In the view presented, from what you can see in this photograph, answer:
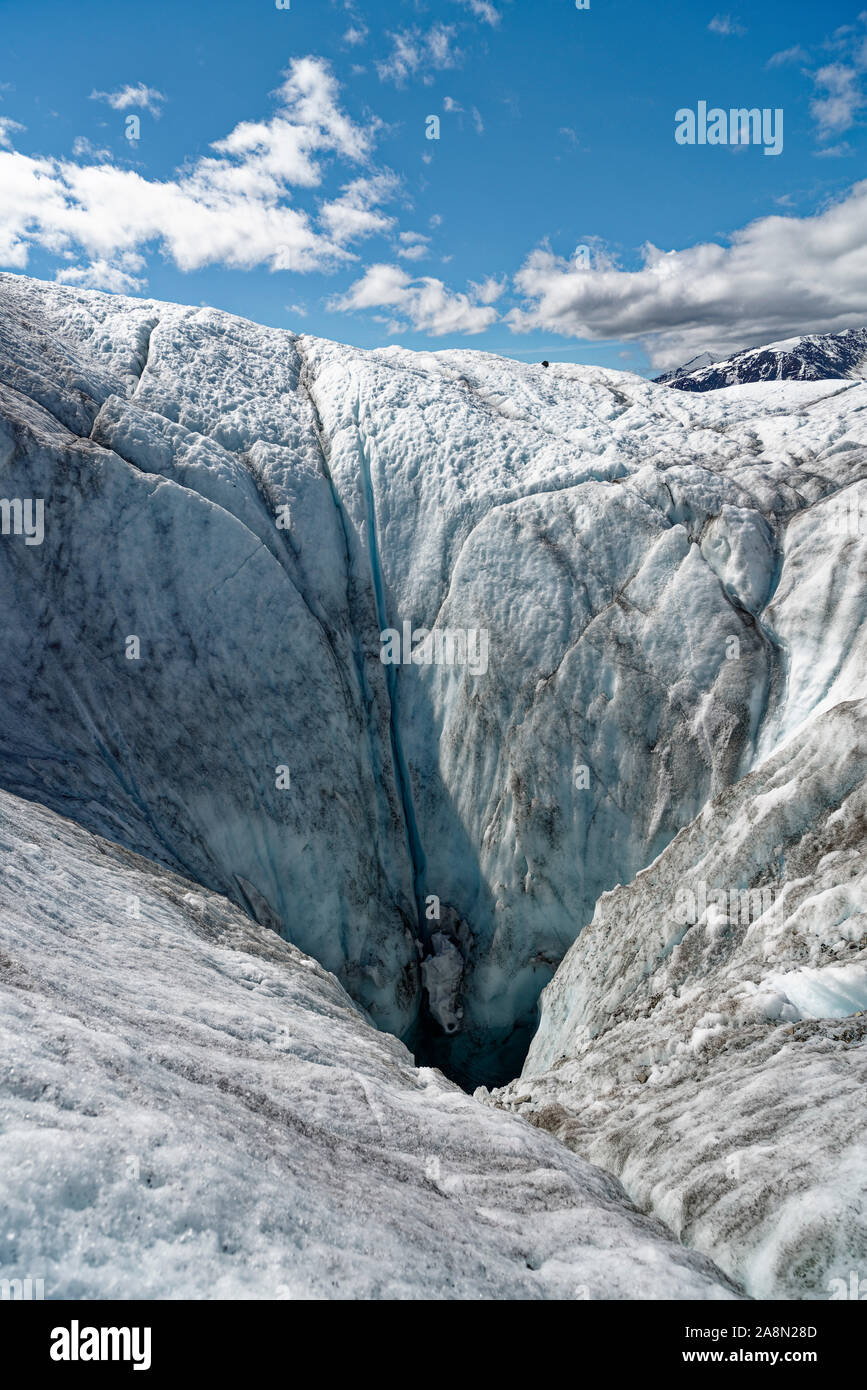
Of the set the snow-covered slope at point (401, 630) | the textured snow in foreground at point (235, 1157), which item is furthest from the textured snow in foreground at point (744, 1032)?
the snow-covered slope at point (401, 630)

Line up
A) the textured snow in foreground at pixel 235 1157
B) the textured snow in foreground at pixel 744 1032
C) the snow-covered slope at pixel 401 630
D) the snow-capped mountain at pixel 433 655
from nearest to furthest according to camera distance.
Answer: the textured snow in foreground at pixel 235 1157 → the textured snow in foreground at pixel 744 1032 → the snow-capped mountain at pixel 433 655 → the snow-covered slope at pixel 401 630

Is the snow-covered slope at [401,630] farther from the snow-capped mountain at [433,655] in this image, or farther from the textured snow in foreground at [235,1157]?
the textured snow in foreground at [235,1157]

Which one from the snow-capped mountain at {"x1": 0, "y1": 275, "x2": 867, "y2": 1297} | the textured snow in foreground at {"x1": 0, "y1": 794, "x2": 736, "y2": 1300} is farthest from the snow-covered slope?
the textured snow in foreground at {"x1": 0, "y1": 794, "x2": 736, "y2": 1300}

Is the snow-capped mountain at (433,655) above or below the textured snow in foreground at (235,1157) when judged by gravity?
above

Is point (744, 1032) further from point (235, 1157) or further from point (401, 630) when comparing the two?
point (401, 630)

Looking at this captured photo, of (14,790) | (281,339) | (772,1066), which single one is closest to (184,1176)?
(772,1066)
